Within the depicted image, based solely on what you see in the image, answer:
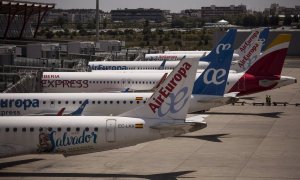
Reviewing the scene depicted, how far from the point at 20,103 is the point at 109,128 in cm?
1513

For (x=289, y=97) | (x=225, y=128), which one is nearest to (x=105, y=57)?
(x=289, y=97)

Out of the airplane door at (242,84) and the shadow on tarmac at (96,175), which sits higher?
the airplane door at (242,84)

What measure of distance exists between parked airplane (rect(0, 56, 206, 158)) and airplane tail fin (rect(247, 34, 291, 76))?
28426 millimetres

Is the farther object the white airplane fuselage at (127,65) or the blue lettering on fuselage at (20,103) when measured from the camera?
the white airplane fuselage at (127,65)

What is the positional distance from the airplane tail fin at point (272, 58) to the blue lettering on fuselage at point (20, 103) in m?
23.4

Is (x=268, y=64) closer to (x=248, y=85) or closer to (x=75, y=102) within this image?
(x=248, y=85)

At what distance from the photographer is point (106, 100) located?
166 ft

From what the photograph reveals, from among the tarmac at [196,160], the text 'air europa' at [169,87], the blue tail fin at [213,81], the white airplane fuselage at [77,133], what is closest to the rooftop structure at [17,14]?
the blue tail fin at [213,81]

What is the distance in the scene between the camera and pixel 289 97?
7850 centimetres

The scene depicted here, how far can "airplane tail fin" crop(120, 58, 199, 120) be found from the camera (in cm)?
3597

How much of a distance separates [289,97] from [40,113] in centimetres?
3866

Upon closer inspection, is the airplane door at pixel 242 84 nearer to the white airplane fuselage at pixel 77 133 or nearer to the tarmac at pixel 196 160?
the tarmac at pixel 196 160

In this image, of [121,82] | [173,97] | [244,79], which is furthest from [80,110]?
[244,79]

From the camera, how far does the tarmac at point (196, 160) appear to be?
36594 mm
